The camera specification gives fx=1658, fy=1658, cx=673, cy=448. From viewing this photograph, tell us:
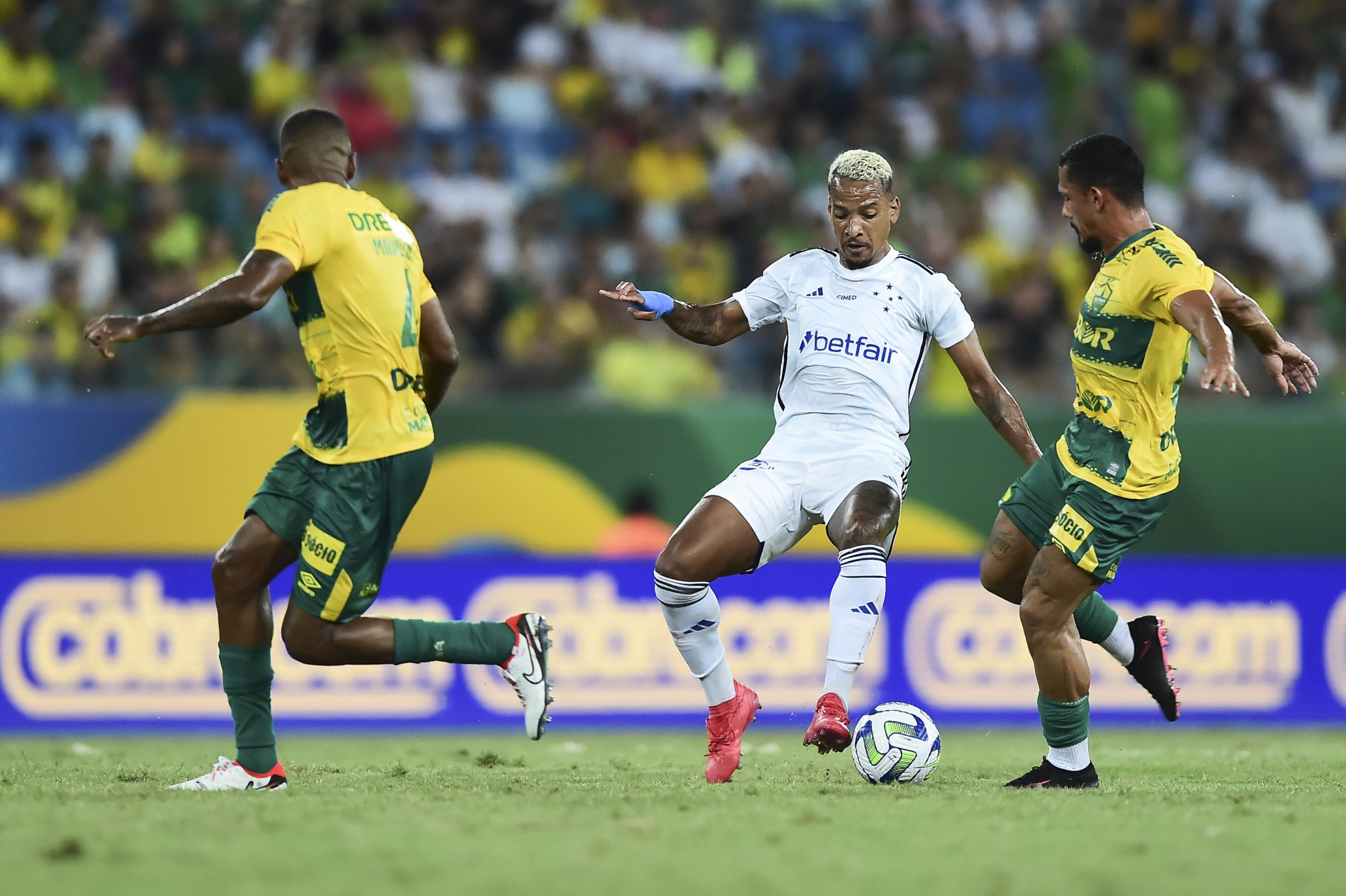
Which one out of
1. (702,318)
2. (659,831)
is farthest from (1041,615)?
(659,831)

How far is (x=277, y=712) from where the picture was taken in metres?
10.8

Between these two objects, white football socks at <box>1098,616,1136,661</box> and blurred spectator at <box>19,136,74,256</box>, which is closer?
white football socks at <box>1098,616,1136,661</box>

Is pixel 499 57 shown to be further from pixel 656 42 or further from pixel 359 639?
pixel 359 639

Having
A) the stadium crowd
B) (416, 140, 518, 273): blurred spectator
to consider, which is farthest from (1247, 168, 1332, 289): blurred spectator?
(416, 140, 518, 273): blurred spectator

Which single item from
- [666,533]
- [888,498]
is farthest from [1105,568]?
[666,533]

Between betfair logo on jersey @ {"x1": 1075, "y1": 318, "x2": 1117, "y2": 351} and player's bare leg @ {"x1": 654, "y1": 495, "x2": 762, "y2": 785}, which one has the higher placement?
betfair logo on jersey @ {"x1": 1075, "y1": 318, "x2": 1117, "y2": 351}

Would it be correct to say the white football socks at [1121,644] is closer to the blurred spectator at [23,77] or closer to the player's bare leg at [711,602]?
the player's bare leg at [711,602]

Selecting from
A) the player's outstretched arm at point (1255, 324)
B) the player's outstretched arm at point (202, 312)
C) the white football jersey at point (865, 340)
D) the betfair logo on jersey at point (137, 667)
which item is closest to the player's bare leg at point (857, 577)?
the white football jersey at point (865, 340)

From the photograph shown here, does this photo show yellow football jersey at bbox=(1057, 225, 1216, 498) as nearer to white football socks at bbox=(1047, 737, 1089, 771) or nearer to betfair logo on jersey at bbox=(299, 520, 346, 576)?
white football socks at bbox=(1047, 737, 1089, 771)

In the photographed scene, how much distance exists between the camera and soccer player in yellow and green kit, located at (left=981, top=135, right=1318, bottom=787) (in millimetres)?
6754

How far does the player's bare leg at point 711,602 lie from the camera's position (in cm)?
713

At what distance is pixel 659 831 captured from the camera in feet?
17.6

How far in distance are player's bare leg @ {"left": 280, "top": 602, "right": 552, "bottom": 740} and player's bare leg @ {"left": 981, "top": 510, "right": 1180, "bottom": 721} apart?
200cm

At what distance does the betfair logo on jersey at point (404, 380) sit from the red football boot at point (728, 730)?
190 cm
